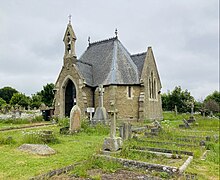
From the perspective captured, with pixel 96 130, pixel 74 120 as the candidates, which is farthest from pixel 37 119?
pixel 96 130

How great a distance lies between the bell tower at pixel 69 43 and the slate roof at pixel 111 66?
108cm

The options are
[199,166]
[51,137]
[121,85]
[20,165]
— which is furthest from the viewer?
[121,85]

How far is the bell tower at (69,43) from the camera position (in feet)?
81.8

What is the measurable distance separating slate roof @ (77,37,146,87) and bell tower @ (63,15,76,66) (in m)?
1.08

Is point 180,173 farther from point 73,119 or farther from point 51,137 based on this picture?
point 73,119

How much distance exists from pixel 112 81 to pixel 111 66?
2277 mm

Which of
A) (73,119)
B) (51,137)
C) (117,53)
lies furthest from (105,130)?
(117,53)

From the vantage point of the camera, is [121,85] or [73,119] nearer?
[73,119]

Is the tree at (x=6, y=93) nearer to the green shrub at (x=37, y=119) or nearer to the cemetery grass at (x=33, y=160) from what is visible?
the green shrub at (x=37, y=119)

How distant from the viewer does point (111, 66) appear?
79.9 ft

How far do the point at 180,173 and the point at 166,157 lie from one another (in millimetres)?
1728

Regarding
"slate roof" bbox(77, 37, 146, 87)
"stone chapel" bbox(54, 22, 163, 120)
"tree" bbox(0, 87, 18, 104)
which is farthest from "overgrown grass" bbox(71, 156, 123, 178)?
"tree" bbox(0, 87, 18, 104)

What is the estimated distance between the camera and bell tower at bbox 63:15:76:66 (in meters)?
24.9

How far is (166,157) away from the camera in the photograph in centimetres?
738
